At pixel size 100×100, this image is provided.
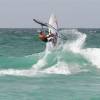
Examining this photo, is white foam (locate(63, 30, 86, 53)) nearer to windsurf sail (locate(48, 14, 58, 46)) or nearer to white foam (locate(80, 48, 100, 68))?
white foam (locate(80, 48, 100, 68))

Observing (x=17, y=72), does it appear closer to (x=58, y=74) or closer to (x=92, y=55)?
(x=58, y=74)

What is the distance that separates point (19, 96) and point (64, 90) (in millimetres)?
2314

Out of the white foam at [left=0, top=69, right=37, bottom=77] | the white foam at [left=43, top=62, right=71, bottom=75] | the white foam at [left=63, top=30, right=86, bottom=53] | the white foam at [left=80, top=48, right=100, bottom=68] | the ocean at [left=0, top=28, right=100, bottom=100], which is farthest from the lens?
the white foam at [left=63, top=30, right=86, bottom=53]

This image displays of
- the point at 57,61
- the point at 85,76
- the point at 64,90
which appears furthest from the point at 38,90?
the point at 57,61

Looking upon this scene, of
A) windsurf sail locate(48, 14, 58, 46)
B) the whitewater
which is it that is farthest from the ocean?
windsurf sail locate(48, 14, 58, 46)

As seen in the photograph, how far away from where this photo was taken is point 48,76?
24.1 metres

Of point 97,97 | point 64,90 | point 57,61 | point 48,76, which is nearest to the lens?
point 97,97

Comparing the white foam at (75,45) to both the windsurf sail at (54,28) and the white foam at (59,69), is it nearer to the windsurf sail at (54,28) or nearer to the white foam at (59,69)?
the white foam at (59,69)

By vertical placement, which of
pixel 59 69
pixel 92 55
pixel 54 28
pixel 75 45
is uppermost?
pixel 54 28

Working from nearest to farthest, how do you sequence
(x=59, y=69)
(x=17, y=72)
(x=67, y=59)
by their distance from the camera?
(x=17, y=72)
(x=59, y=69)
(x=67, y=59)

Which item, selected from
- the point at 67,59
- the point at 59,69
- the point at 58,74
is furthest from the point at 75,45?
the point at 58,74

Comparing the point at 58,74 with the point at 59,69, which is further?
the point at 59,69

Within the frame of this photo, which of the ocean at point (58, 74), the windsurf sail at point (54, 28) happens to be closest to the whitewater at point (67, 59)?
the ocean at point (58, 74)

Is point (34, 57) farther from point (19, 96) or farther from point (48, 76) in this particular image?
point (19, 96)
